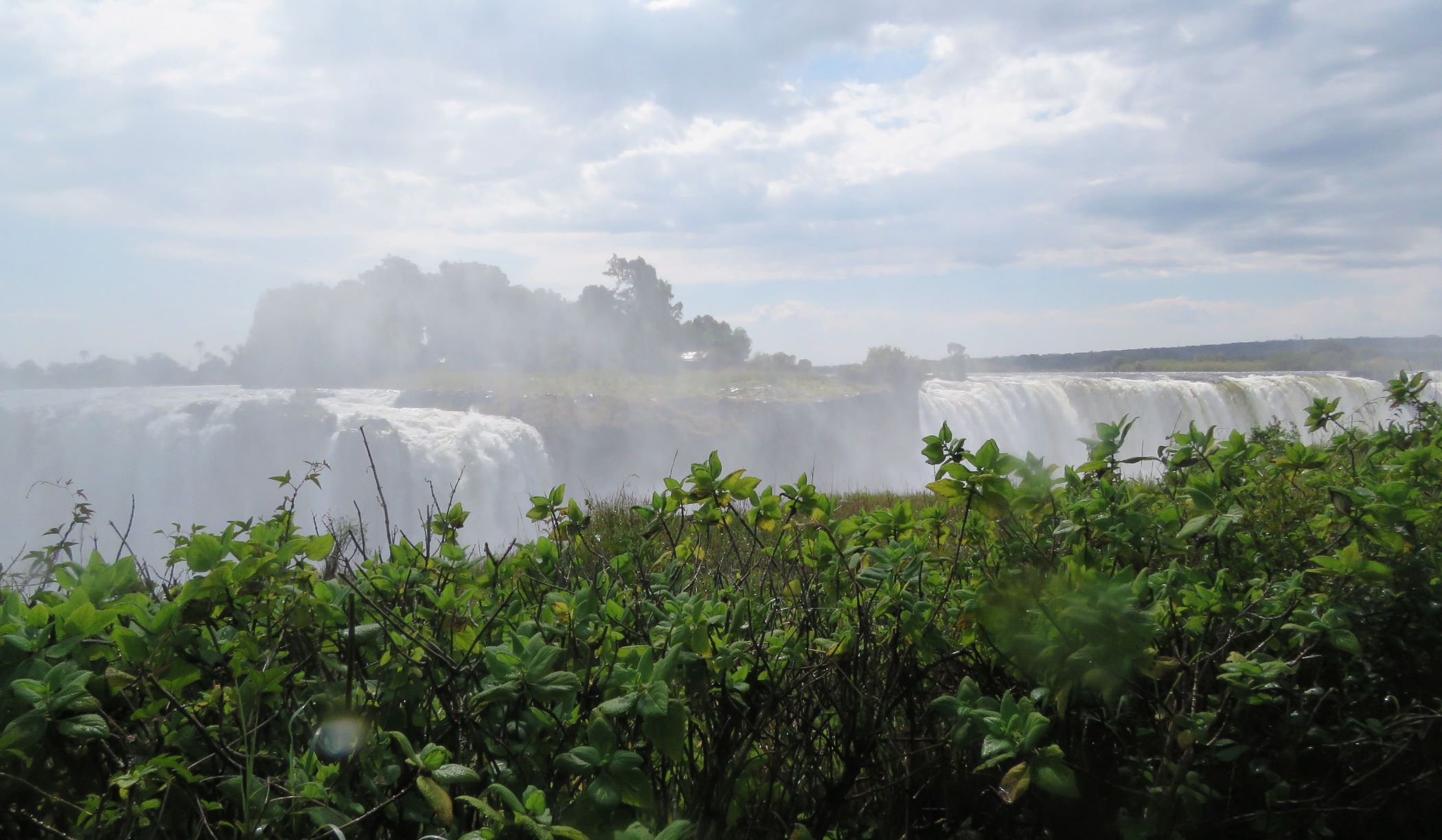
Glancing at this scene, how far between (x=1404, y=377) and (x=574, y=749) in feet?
11.0

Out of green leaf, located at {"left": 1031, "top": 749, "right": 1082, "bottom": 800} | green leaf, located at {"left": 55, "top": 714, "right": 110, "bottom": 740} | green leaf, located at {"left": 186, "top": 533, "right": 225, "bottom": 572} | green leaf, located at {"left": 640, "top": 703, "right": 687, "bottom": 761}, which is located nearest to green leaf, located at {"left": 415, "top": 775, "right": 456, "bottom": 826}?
green leaf, located at {"left": 640, "top": 703, "right": 687, "bottom": 761}

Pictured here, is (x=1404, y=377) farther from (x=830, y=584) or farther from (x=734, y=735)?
(x=734, y=735)

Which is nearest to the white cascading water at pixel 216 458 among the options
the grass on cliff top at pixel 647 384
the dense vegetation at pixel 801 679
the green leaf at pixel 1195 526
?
the grass on cliff top at pixel 647 384

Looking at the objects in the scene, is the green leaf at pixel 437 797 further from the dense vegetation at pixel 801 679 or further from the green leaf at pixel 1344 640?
the green leaf at pixel 1344 640

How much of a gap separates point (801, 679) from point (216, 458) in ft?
72.0

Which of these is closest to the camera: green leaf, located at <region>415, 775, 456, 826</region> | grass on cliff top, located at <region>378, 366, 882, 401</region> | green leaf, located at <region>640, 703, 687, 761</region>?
green leaf, located at <region>415, 775, 456, 826</region>

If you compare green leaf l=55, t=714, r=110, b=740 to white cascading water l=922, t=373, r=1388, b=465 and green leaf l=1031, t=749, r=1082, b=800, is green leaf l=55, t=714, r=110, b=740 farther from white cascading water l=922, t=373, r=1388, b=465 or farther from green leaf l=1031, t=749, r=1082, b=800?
white cascading water l=922, t=373, r=1388, b=465

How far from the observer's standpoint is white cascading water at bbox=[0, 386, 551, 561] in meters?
18.9

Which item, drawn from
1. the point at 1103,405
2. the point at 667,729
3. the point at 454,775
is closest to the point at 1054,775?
the point at 667,729

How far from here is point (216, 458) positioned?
776 inches

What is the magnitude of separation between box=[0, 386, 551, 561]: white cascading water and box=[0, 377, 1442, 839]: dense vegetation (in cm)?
1728

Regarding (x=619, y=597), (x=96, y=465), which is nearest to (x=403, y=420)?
(x=96, y=465)

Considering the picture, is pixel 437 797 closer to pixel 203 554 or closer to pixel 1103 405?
pixel 203 554

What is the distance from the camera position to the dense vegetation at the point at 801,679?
45.2 inches
